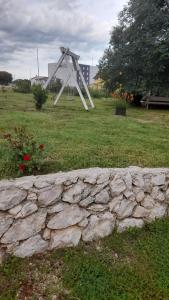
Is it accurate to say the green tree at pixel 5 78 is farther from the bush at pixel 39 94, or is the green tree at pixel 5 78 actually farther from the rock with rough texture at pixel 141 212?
the rock with rough texture at pixel 141 212

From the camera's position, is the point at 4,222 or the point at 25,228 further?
the point at 25,228

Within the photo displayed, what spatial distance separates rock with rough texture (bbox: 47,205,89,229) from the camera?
353 centimetres

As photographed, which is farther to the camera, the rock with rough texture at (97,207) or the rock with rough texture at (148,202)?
the rock with rough texture at (148,202)

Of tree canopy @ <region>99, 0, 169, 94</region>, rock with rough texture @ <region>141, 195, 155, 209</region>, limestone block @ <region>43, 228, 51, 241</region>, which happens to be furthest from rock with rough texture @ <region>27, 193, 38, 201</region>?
tree canopy @ <region>99, 0, 169, 94</region>

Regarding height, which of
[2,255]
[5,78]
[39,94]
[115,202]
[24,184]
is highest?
[5,78]

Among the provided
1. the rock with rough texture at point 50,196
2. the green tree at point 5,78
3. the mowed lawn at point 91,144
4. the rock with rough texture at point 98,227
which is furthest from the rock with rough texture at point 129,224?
the green tree at point 5,78

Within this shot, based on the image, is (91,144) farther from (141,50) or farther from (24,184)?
(141,50)

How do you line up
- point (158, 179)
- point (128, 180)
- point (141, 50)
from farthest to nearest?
1. point (141, 50)
2. point (158, 179)
3. point (128, 180)

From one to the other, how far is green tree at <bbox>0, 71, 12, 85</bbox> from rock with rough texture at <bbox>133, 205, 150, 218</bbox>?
105 ft

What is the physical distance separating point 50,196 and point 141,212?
54.7 inches

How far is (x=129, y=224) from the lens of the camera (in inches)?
161

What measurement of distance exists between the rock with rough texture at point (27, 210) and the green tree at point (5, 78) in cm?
3225

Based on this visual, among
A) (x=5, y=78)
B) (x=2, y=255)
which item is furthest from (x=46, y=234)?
(x=5, y=78)

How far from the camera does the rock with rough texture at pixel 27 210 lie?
3.31 metres
